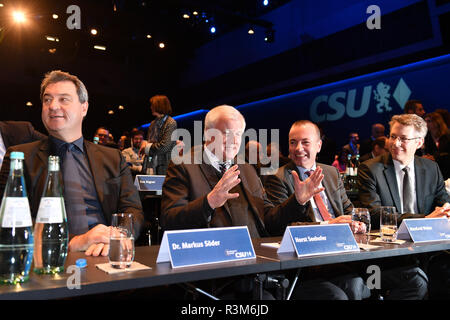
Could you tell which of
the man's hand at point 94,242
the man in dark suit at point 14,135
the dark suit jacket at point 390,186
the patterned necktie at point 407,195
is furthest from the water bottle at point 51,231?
the patterned necktie at point 407,195

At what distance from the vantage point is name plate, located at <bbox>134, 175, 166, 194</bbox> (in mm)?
3496

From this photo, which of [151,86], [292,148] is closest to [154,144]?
[292,148]

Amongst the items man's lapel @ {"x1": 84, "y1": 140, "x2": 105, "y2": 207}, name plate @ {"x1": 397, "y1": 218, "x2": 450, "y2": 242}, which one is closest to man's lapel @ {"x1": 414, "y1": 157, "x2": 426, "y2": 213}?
name plate @ {"x1": 397, "y1": 218, "x2": 450, "y2": 242}

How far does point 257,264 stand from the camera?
1202mm

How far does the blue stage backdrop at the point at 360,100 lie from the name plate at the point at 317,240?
5.59m

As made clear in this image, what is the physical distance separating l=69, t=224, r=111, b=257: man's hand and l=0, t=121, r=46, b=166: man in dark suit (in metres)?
1.46

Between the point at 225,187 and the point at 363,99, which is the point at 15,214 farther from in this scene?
the point at 363,99

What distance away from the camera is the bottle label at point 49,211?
1.11m

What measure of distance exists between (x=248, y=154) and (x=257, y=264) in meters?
3.72

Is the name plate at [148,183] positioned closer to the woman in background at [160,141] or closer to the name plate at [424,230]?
the woman in background at [160,141]

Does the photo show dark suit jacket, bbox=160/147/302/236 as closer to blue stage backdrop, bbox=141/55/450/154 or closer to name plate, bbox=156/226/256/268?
name plate, bbox=156/226/256/268

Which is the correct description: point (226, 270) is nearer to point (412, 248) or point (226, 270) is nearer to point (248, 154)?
point (412, 248)

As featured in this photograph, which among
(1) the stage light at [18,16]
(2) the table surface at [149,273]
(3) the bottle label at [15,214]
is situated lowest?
(2) the table surface at [149,273]

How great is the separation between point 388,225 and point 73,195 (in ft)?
4.71
